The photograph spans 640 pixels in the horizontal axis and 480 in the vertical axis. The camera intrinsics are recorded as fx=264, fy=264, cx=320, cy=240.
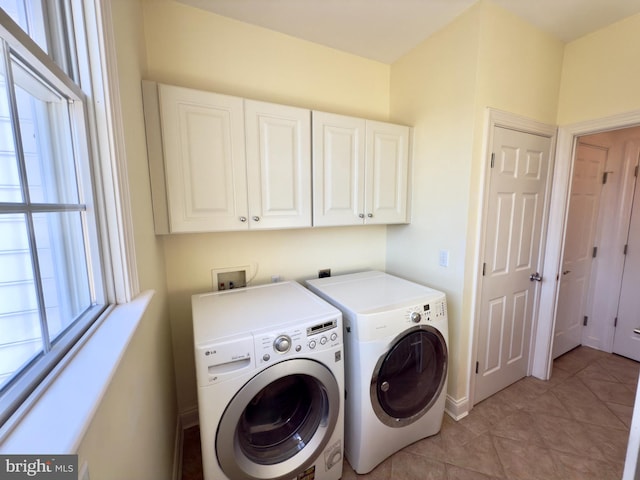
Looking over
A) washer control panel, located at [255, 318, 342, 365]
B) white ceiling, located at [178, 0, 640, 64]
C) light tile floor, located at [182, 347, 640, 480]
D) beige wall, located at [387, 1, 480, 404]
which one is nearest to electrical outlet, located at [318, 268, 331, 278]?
beige wall, located at [387, 1, 480, 404]

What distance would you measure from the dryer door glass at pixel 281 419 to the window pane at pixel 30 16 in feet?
4.67

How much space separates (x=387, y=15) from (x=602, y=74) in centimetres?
151

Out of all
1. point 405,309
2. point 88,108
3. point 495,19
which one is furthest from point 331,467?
point 495,19

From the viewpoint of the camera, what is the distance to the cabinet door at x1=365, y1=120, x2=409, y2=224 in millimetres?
1913

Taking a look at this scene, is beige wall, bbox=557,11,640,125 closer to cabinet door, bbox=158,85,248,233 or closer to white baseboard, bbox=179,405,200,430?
cabinet door, bbox=158,85,248,233

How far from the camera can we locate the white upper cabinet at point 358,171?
1752 millimetres

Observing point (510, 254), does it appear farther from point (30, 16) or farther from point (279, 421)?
point (30, 16)

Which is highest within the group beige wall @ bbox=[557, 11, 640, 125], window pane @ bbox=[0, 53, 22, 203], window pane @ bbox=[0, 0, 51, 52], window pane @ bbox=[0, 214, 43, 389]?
beige wall @ bbox=[557, 11, 640, 125]

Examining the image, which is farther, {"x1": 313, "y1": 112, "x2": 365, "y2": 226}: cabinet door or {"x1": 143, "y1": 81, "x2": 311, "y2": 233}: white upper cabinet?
{"x1": 313, "y1": 112, "x2": 365, "y2": 226}: cabinet door

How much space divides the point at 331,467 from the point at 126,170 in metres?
1.72

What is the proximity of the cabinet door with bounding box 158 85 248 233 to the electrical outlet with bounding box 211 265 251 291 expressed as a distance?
0.43 meters

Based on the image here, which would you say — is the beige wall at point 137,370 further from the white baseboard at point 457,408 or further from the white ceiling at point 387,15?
the white baseboard at point 457,408

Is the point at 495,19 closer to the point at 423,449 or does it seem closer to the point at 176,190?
the point at 176,190

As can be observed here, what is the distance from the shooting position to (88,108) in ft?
2.66
